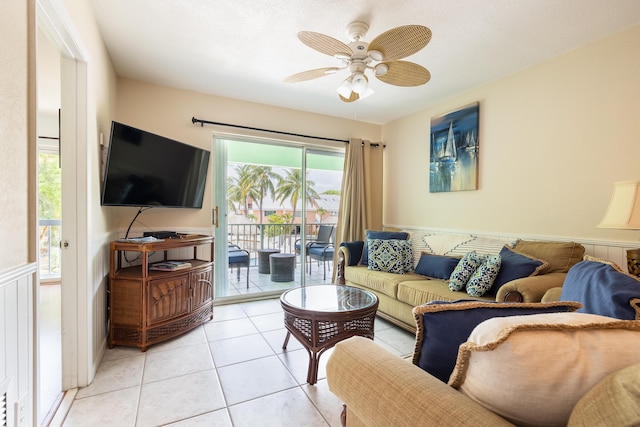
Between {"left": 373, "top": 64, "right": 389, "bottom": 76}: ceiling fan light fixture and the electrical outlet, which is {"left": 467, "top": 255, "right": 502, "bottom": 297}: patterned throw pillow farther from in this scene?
the electrical outlet

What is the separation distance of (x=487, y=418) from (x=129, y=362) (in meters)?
2.43

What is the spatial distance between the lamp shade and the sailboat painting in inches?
56.9

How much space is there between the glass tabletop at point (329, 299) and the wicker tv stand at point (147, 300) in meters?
0.98

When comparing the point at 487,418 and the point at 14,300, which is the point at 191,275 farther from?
the point at 487,418

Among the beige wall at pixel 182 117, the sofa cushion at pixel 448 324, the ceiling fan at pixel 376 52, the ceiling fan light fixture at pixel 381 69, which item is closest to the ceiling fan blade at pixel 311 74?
the ceiling fan at pixel 376 52

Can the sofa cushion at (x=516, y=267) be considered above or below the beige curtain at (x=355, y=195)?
below

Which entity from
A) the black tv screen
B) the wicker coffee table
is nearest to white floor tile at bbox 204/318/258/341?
the wicker coffee table

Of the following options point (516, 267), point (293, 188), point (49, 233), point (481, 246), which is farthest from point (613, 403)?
point (49, 233)

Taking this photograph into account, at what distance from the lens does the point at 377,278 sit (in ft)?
9.88

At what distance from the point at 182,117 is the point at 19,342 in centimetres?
276

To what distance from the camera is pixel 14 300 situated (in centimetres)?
104

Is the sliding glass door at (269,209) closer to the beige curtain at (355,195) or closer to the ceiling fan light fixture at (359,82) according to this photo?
the beige curtain at (355,195)

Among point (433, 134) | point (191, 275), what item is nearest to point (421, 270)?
point (433, 134)

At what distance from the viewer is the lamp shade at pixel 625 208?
1.64 metres
